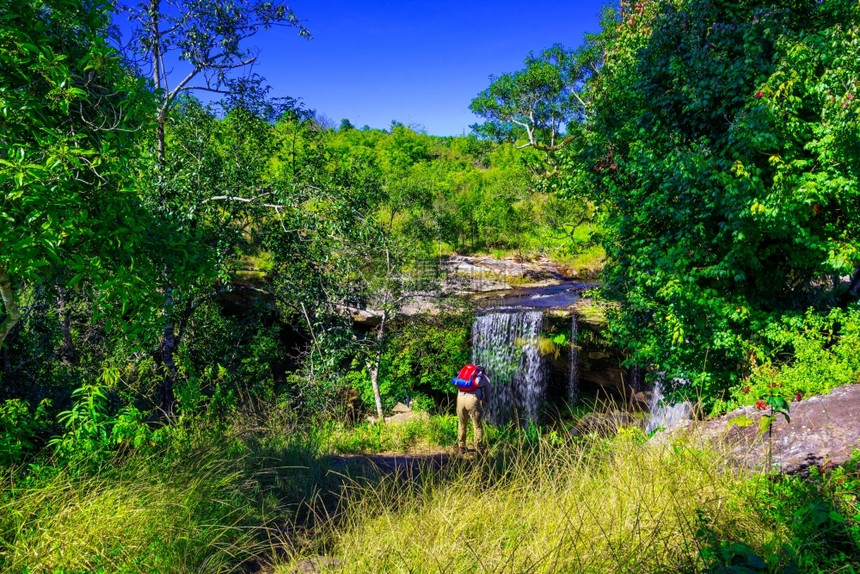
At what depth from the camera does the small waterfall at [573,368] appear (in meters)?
14.5

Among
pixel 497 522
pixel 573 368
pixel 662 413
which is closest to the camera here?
pixel 497 522

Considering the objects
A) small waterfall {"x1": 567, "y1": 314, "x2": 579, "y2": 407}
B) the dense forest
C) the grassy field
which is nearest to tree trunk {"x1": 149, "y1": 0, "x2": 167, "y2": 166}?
the dense forest

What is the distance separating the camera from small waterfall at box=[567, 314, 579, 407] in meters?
14.5

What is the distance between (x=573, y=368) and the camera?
14805 millimetres

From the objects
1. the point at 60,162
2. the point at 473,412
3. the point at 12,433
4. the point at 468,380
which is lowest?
the point at 473,412

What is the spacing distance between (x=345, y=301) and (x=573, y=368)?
32.5 feet

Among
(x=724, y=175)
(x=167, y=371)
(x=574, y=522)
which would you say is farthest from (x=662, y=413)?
(x=167, y=371)

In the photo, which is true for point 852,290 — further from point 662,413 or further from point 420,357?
point 420,357

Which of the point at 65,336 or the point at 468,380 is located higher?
the point at 65,336

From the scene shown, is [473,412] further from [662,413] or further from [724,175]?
[662,413]

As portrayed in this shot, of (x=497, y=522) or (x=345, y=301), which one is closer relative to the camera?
(x=497, y=522)

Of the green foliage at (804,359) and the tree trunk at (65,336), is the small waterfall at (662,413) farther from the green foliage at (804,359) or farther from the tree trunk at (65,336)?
the tree trunk at (65,336)

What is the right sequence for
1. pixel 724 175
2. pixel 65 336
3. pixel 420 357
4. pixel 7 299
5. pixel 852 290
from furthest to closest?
pixel 420 357 → pixel 65 336 → pixel 852 290 → pixel 724 175 → pixel 7 299

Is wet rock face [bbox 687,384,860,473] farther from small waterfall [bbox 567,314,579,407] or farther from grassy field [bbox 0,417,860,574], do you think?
small waterfall [bbox 567,314,579,407]
